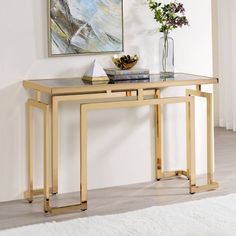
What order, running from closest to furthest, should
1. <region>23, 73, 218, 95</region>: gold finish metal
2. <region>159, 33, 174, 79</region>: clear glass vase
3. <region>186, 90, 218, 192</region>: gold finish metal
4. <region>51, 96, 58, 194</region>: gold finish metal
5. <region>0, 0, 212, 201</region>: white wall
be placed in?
<region>23, 73, 218, 95</region>: gold finish metal → <region>51, 96, 58, 194</region>: gold finish metal → <region>0, 0, 212, 201</region>: white wall → <region>186, 90, 218, 192</region>: gold finish metal → <region>159, 33, 174, 79</region>: clear glass vase

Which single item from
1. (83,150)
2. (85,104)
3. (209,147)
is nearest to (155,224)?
(83,150)

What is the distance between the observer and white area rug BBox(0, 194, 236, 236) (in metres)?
3.65

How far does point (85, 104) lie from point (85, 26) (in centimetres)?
72

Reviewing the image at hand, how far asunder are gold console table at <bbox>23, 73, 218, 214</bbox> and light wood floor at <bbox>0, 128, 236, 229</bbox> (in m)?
0.09

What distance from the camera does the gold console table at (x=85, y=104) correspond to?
4211 mm

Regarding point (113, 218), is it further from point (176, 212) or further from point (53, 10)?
point (53, 10)

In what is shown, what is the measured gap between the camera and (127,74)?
4.54 m

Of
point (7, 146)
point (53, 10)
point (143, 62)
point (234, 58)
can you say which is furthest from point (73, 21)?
point (234, 58)

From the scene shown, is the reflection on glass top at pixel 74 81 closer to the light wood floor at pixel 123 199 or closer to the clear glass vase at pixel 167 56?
the clear glass vase at pixel 167 56

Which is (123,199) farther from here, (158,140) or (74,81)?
(74,81)

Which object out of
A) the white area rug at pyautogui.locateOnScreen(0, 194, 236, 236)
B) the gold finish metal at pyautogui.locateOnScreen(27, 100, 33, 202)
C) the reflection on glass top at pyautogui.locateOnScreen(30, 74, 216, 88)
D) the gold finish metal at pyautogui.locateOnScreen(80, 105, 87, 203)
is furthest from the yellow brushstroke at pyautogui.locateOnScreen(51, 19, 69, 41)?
the white area rug at pyautogui.locateOnScreen(0, 194, 236, 236)

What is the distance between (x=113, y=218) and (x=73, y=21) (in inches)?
58.6

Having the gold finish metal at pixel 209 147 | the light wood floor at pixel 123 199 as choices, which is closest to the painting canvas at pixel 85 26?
the gold finish metal at pixel 209 147

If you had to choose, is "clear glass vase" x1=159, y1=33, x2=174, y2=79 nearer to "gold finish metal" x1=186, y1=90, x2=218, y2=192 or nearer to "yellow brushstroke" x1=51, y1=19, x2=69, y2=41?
"gold finish metal" x1=186, y1=90, x2=218, y2=192
